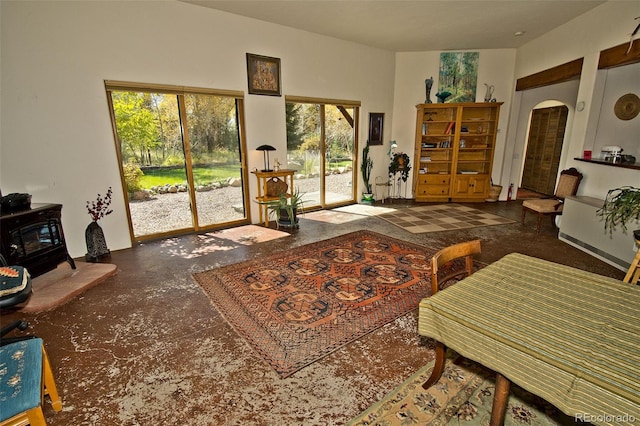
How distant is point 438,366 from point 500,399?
523 millimetres

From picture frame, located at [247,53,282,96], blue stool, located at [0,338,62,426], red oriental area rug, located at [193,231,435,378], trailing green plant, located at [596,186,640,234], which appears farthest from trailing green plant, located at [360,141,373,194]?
blue stool, located at [0,338,62,426]

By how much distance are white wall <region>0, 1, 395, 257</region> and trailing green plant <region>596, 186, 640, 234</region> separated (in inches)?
197

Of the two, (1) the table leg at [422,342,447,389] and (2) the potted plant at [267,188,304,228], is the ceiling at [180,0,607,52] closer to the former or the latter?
(2) the potted plant at [267,188,304,228]

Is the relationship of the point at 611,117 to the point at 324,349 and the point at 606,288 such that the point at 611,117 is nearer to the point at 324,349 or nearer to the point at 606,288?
the point at 606,288

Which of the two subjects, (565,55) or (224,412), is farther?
(565,55)

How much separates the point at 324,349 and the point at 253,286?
1.20 meters

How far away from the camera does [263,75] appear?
16.9 ft

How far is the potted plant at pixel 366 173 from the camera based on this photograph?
22.6ft

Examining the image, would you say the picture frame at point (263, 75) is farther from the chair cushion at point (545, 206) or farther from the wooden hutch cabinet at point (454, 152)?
the chair cushion at point (545, 206)

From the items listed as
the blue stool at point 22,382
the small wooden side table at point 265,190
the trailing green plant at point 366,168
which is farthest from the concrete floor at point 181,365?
the trailing green plant at point 366,168

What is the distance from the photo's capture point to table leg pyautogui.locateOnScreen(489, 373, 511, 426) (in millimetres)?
1280

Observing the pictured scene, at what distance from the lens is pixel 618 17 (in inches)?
161

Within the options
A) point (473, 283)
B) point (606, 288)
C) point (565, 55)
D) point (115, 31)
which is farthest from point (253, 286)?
point (565, 55)

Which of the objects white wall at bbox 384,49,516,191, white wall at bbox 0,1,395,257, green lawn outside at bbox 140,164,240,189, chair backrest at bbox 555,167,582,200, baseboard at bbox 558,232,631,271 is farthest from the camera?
white wall at bbox 384,49,516,191
